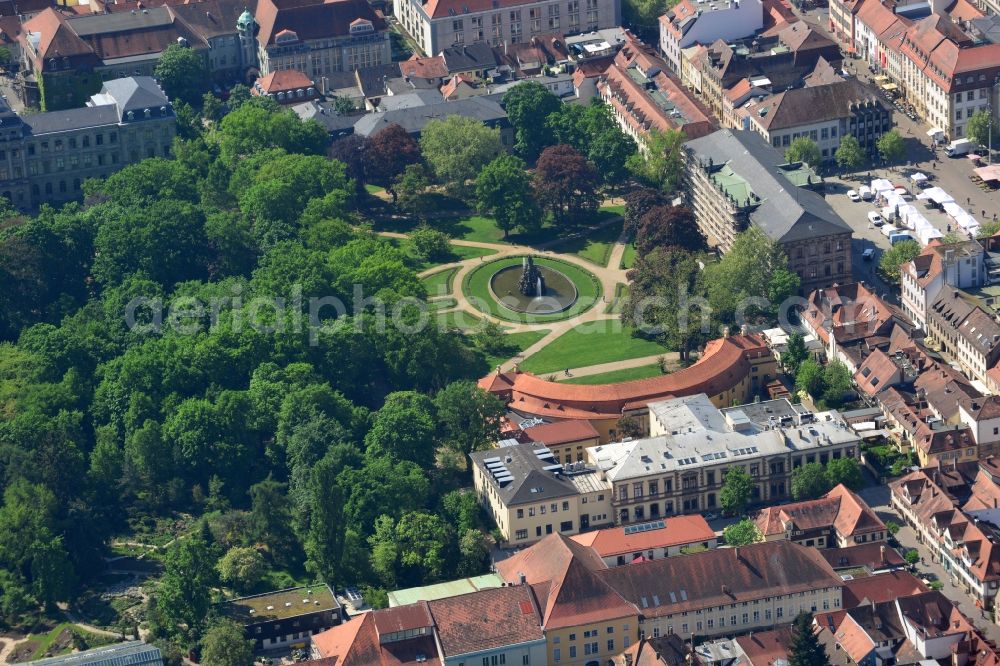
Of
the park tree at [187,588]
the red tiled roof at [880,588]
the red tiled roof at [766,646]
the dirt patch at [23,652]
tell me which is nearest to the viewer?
the red tiled roof at [766,646]

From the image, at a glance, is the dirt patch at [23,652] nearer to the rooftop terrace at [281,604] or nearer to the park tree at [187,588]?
the park tree at [187,588]

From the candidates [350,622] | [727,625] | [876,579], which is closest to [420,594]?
[350,622]

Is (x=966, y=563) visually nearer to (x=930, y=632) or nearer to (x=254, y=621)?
(x=930, y=632)

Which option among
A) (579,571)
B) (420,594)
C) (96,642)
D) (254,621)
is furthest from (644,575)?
(96,642)

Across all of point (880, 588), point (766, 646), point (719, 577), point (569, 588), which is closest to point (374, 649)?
point (569, 588)

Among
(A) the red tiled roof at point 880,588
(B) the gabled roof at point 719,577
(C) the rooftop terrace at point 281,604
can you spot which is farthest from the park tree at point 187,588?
(A) the red tiled roof at point 880,588
